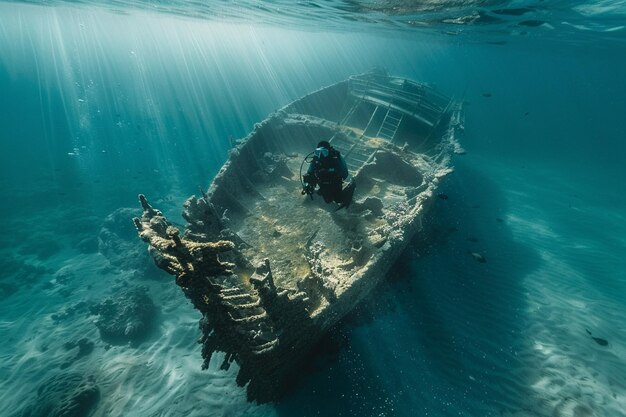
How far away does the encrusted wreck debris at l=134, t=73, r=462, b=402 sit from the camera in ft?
17.1

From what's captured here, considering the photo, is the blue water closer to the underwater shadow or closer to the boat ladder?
the underwater shadow

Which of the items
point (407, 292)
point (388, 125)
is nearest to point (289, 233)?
point (407, 292)

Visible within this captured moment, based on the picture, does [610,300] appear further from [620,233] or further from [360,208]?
[360,208]

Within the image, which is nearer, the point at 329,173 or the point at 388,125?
the point at 329,173

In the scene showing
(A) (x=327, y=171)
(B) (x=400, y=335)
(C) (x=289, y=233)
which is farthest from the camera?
(C) (x=289, y=233)

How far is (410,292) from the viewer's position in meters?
10.6

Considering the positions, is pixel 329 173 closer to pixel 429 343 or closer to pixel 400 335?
pixel 400 335

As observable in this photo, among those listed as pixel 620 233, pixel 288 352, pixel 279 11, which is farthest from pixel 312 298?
pixel 279 11

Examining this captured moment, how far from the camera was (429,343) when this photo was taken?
900 centimetres

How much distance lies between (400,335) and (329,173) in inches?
219

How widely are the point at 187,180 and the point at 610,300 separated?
2734 cm

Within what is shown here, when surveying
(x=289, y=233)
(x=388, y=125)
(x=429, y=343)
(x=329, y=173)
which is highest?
(x=329, y=173)

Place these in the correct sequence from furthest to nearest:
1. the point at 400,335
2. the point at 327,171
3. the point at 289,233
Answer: the point at 289,233
the point at 400,335
the point at 327,171

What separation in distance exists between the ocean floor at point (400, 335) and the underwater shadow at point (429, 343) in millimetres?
37
